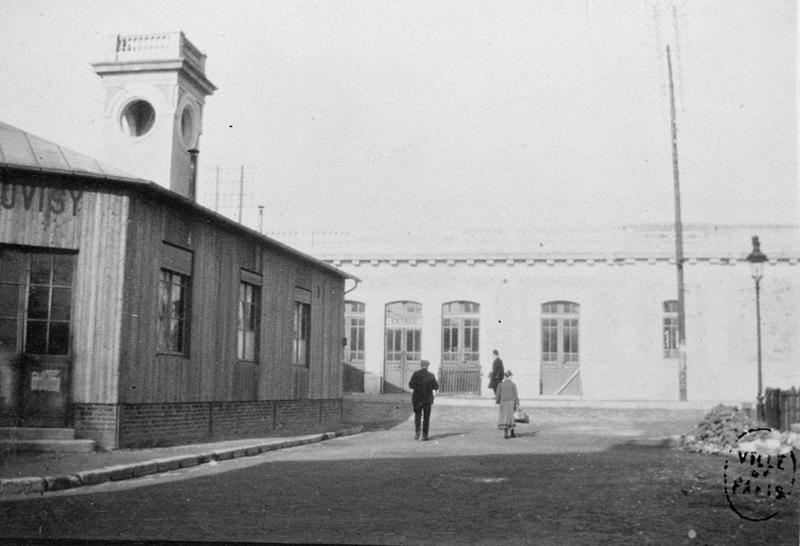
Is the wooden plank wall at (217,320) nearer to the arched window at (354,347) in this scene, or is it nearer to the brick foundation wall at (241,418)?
the brick foundation wall at (241,418)

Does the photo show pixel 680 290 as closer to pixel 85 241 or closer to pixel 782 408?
pixel 782 408

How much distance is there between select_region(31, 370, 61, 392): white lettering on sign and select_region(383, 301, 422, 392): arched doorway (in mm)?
19307

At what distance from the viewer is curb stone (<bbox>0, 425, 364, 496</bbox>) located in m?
9.59

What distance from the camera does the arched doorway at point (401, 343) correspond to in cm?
3167

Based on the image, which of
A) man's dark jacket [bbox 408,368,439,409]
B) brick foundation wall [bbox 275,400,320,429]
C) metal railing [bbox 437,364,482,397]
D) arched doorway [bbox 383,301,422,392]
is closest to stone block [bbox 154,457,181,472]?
man's dark jacket [bbox 408,368,439,409]

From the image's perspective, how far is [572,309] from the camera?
31.2 meters

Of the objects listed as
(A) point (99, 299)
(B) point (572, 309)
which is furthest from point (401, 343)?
(A) point (99, 299)

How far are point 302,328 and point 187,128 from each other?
33.4ft

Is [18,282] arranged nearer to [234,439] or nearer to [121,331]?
[121,331]

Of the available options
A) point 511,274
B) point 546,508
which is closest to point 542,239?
point 511,274

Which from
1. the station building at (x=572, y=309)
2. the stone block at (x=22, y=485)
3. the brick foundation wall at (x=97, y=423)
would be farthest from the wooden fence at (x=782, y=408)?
the stone block at (x=22, y=485)

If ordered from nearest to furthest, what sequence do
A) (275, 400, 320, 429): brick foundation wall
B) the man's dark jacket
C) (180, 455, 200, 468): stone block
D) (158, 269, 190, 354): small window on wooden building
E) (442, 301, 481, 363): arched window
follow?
1. (180, 455, 200, 468): stone block
2. (158, 269, 190, 354): small window on wooden building
3. the man's dark jacket
4. (275, 400, 320, 429): brick foundation wall
5. (442, 301, 481, 363): arched window

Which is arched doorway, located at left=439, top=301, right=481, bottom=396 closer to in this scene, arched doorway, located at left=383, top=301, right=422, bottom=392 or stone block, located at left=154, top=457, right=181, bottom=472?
arched doorway, located at left=383, top=301, right=422, bottom=392

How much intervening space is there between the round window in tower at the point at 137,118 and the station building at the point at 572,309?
7.56m
